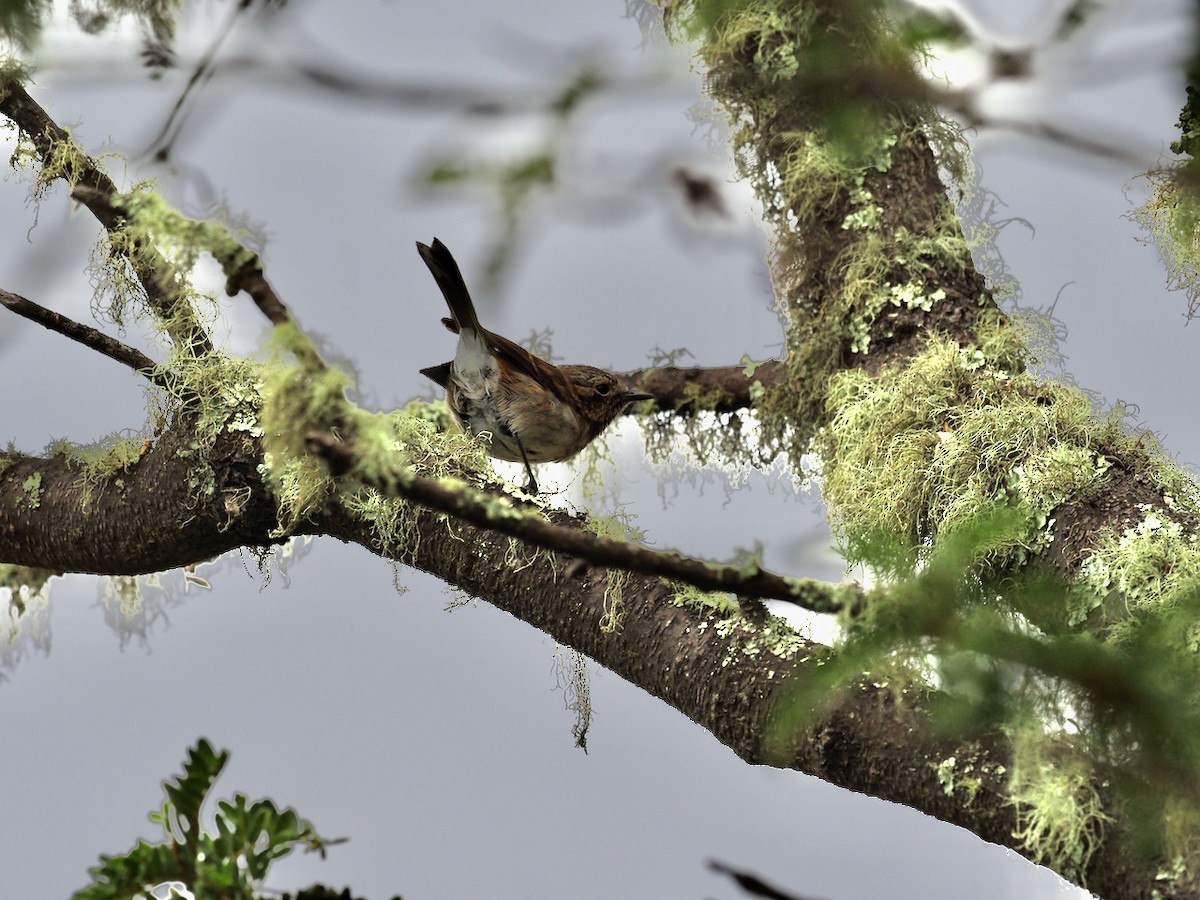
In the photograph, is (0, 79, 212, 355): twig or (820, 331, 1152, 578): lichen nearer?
(820, 331, 1152, 578): lichen

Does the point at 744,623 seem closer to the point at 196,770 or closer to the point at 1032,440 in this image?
the point at 1032,440

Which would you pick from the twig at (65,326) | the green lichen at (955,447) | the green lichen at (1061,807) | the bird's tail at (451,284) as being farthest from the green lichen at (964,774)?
the twig at (65,326)

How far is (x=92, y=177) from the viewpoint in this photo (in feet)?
8.21

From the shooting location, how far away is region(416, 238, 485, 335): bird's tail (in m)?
2.34

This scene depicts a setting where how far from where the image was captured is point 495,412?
8.83ft

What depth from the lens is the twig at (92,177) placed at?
2461 mm

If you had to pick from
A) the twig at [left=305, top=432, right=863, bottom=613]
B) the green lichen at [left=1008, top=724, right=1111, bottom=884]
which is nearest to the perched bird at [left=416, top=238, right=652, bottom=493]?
the green lichen at [left=1008, top=724, right=1111, bottom=884]

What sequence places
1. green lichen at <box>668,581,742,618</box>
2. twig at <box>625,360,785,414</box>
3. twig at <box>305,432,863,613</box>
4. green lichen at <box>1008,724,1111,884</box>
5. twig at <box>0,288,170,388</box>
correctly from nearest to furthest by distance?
twig at <box>305,432,863,613</box>, green lichen at <box>1008,724,1111,884</box>, green lichen at <box>668,581,742,618</box>, twig at <box>0,288,170,388</box>, twig at <box>625,360,785,414</box>

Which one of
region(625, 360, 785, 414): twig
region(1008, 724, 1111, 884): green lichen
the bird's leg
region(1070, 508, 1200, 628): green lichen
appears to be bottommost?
region(1008, 724, 1111, 884): green lichen

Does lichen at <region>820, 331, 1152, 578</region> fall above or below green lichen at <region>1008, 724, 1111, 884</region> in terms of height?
above

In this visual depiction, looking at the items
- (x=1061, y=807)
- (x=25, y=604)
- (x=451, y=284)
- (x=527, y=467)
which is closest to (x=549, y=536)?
(x=1061, y=807)

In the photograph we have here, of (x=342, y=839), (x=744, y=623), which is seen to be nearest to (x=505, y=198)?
(x=342, y=839)

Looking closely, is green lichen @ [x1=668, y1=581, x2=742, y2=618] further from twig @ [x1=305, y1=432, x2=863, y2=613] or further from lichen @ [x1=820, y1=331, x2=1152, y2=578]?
twig @ [x1=305, y1=432, x2=863, y2=613]

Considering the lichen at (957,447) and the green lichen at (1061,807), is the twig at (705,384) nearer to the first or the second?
the lichen at (957,447)
